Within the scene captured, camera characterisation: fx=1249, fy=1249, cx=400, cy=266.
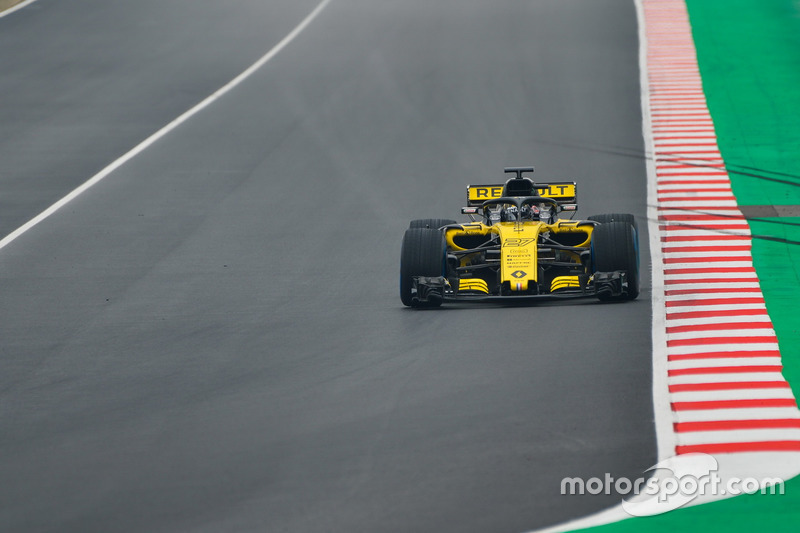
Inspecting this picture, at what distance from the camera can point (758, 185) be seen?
23.2 m

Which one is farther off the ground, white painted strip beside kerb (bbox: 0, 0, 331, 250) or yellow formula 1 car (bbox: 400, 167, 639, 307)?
white painted strip beside kerb (bbox: 0, 0, 331, 250)

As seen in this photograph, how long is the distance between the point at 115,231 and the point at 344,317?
23.0 feet

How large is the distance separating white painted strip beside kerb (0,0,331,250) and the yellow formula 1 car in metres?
8.09

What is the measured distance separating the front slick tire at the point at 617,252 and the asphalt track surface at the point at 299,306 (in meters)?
0.29

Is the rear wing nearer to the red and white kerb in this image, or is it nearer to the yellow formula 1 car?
the yellow formula 1 car

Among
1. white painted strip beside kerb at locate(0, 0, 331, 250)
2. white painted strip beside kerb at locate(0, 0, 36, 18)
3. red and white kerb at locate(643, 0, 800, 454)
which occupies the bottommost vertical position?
red and white kerb at locate(643, 0, 800, 454)

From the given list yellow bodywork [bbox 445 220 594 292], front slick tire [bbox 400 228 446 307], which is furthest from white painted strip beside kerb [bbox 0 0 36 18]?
front slick tire [bbox 400 228 446 307]

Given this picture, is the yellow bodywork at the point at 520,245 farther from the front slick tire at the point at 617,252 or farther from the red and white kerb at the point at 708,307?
the red and white kerb at the point at 708,307

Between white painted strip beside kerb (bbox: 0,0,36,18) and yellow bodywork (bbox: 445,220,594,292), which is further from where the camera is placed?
white painted strip beside kerb (bbox: 0,0,36,18)

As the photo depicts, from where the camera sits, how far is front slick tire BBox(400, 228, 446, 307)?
15.4 m

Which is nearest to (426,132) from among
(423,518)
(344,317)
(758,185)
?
(758,185)

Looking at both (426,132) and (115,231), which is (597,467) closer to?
(115,231)

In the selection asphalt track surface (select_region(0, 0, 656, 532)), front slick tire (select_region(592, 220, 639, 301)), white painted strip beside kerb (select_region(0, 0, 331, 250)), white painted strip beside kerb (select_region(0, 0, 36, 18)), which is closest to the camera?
asphalt track surface (select_region(0, 0, 656, 532))

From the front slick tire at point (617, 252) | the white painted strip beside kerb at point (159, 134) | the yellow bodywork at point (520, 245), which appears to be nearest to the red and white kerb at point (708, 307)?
the front slick tire at point (617, 252)
